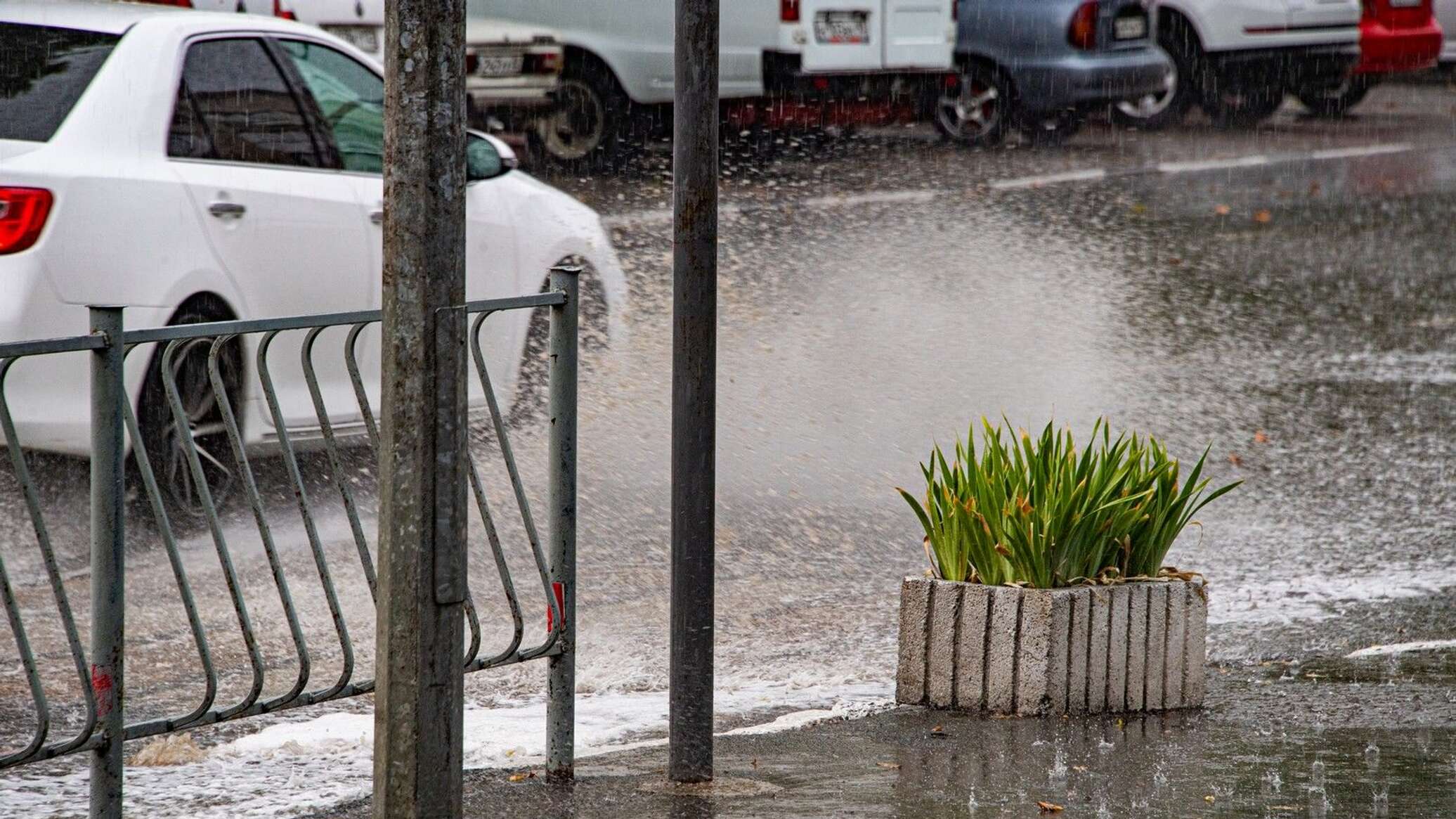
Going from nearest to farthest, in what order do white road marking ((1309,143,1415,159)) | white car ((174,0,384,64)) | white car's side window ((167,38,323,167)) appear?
white car's side window ((167,38,323,167)) < white car ((174,0,384,64)) < white road marking ((1309,143,1415,159))

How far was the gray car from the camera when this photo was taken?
17.4 metres

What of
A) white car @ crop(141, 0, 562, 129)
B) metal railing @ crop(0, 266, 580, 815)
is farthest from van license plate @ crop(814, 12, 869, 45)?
metal railing @ crop(0, 266, 580, 815)

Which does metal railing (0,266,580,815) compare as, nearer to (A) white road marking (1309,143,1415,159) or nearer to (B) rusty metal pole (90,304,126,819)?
(B) rusty metal pole (90,304,126,819)

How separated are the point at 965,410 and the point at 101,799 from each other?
239 inches

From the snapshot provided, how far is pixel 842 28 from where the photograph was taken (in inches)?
653

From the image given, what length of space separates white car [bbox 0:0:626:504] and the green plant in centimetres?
276

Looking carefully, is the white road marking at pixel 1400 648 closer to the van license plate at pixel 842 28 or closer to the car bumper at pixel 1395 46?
the van license plate at pixel 842 28

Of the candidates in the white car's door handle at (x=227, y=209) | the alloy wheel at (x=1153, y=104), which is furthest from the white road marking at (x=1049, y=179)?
the white car's door handle at (x=227, y=209)

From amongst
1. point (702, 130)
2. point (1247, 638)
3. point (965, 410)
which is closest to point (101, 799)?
point (702, 130)

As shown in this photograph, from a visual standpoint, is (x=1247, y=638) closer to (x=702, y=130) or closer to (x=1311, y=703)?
(x=1311, y=703)

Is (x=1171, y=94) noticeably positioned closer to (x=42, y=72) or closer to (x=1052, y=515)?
(x=42, y=72)

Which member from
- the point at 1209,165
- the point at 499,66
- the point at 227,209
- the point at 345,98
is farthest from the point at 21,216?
the point at 1209,165

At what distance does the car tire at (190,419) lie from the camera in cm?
691

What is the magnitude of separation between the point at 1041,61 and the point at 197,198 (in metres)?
11.4
